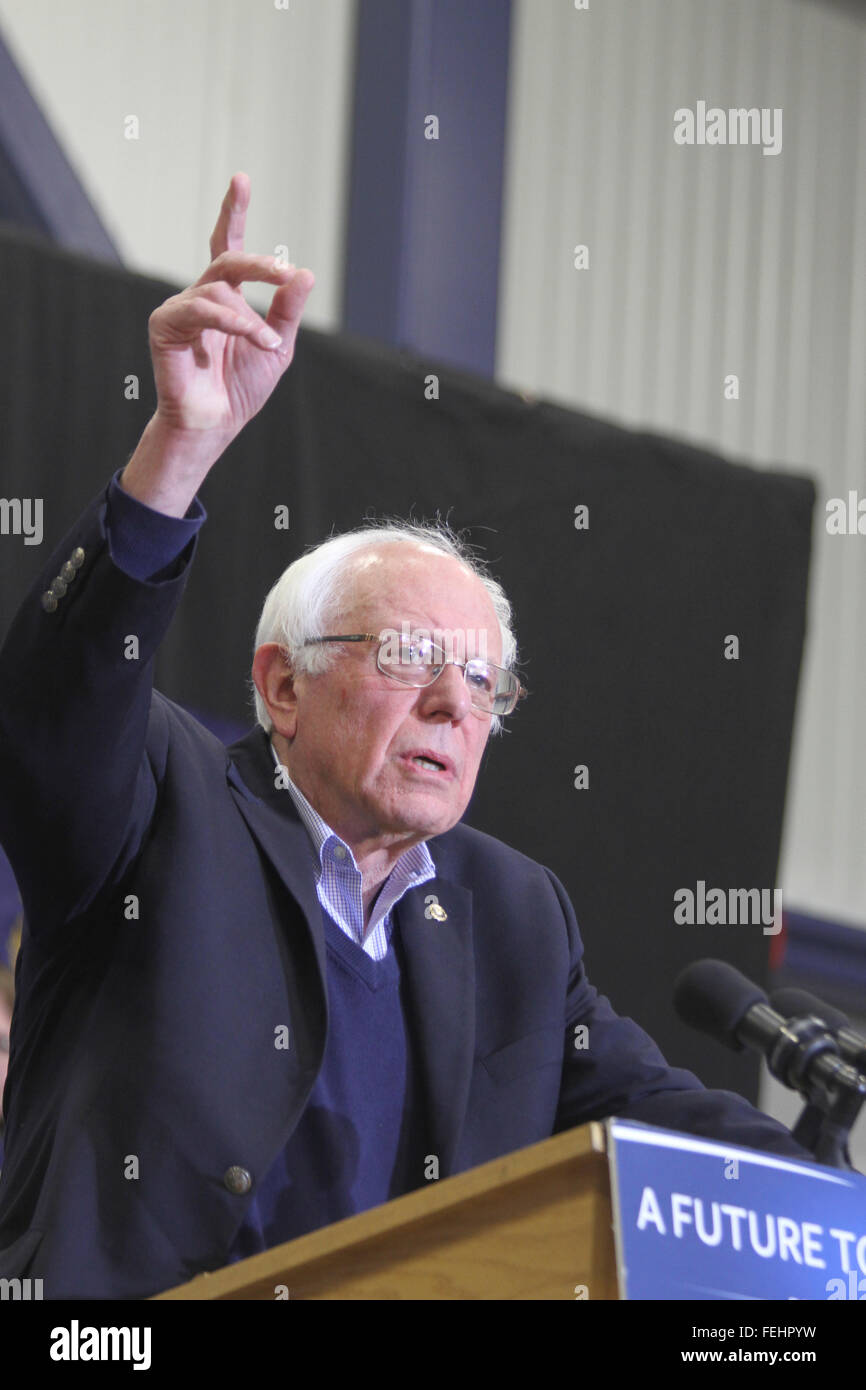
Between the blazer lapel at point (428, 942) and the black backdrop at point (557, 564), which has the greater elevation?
the black backdrop at point (557, 564)

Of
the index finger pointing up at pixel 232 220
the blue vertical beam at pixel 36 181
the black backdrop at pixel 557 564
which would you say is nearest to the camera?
the index finger pointing up at pixel 232 220

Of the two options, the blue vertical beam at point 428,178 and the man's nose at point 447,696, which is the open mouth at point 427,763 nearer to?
the man's nose at point 447,696

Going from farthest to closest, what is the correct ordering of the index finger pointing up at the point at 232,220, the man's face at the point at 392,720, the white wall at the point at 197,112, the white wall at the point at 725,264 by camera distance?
the white wall at the point at 725,264
the white wall at the point at 197,112
the man's face at the point at 392,720
the index finger pointing up at the point at 232,220

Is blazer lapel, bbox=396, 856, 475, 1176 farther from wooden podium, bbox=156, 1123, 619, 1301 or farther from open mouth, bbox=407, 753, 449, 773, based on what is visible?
wooden podium, bbox=156, 1123, 619, 1301

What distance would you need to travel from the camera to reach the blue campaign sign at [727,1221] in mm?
1247

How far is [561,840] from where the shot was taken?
393 centimetres

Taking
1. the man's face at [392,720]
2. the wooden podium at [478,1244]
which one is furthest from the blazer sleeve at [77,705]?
the wooden podium at [478,1244]

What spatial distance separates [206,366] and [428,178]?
3.03 metres

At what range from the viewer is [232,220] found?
183cm

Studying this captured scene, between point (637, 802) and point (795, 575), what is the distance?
2.28 ft

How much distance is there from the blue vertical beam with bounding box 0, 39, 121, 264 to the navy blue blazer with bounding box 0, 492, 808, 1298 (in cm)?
205

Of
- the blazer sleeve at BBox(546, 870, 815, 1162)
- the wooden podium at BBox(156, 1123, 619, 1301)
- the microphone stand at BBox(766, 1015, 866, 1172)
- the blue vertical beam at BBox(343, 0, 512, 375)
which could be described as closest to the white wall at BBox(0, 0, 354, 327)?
the blue vertical beam at BBox(343, 0, 512, 375)

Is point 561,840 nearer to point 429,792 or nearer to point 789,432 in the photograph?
point 429,792

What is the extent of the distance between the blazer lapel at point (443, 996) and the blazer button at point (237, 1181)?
262 mm
